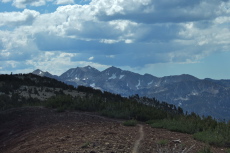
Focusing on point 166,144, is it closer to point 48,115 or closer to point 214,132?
point 214,132

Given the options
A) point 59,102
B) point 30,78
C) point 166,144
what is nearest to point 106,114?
point 59,102

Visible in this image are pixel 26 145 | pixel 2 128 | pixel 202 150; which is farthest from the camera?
pixel 2 128

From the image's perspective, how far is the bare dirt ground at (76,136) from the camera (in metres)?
12.6

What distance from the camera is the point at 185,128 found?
58.9 ft

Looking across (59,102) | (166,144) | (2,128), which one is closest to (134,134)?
(166,144)

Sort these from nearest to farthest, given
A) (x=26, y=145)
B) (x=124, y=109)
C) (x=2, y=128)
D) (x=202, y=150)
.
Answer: (x=202, y=150) → (x=26, y=145) → (x=2, y=128) → (x=124, y=109)

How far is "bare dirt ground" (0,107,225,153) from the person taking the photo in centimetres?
1255

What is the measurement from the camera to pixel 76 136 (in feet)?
49.1

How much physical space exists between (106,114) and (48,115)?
11.6 feet

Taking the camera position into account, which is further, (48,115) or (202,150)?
(48,115)

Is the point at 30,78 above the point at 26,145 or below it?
above

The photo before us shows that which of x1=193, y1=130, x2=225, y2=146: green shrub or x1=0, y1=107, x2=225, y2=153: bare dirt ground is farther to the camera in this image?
x1=193, y1=130, x2=225, y2=146: green shrub

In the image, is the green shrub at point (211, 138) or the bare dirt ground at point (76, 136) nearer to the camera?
the bare dirt ground at point (76, 136)

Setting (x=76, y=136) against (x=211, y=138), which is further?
(x=211, y=138)
